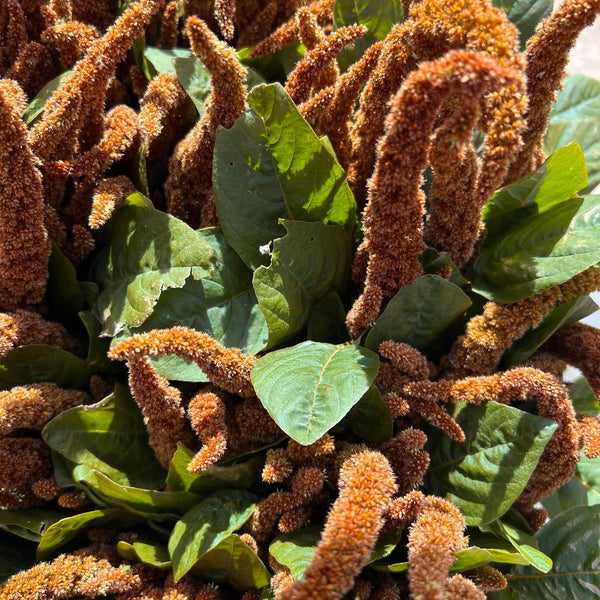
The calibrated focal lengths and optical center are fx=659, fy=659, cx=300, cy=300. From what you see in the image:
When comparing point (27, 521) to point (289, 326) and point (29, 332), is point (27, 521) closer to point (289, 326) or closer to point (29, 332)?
point (29, 332)

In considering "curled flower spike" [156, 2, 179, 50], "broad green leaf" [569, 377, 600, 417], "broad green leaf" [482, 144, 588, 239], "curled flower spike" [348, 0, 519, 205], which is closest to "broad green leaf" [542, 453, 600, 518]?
"broad green leaf" [569, 377, 600, 417]

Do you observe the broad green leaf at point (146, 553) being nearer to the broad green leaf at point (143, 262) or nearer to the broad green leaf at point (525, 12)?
the broad green leaf at point (143, 262)

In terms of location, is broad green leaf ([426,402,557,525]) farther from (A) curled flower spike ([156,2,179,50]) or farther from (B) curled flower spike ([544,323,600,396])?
(A) curled flower spike ([156,2,179,50])

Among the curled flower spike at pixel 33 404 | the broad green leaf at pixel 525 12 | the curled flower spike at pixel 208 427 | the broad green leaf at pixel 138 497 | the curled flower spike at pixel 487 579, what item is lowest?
the broad green leaf at pixel 138 497

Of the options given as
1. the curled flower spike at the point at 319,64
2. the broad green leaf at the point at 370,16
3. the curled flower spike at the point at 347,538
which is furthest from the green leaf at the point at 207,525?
the broad green leaf at the point at 370,16

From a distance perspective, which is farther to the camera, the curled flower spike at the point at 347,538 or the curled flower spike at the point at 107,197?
the curled flower spike at the point at 107,197

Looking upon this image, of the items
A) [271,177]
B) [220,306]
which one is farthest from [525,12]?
[220,306]
